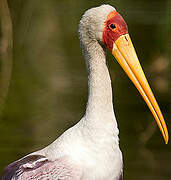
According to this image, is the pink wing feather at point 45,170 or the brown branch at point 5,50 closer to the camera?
the pink wing feather at point 45,170

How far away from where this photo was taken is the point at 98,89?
19.4 ft

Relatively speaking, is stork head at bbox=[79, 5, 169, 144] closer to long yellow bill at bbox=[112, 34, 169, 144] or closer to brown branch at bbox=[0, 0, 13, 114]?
long yellow bill at bbox=[112, 34, 169, 144]

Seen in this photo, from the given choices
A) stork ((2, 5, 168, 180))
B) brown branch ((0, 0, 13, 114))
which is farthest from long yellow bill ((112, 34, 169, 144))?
brown branch ((0, 0, 13, 114))

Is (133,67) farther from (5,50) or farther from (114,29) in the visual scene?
(5,50)

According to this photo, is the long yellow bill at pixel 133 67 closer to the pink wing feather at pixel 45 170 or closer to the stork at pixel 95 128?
the stork at pixel 95 128

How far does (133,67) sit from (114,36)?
14.3 inches

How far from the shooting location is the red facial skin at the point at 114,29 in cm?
579

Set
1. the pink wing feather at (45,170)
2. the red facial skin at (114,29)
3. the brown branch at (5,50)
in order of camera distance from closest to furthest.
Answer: the pink wing feather at (45,170), the red facial skin at (114,29), the brown branch at (5,50)

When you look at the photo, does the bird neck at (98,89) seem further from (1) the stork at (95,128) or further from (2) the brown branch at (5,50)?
(2) the brown branch at (5,50)

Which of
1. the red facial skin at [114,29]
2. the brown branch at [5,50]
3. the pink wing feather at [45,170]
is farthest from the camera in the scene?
the brown branch at [5,50]

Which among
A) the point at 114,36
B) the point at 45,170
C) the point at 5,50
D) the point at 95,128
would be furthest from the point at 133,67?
the point at 5,50

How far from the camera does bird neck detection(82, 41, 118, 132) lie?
5863mm

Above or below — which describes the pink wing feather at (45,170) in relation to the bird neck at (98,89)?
below

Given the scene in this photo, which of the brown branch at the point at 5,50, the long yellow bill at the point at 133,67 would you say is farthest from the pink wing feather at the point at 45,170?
the brown branch at the point at 5,50
